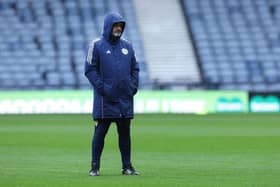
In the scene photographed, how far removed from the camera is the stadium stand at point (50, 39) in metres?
42.9

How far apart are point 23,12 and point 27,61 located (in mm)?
3572

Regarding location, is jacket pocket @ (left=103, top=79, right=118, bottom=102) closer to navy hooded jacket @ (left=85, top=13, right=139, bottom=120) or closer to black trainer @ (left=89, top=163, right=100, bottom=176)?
navy hooded jacket @ (left=85, top=13, right=139, bottom=120)

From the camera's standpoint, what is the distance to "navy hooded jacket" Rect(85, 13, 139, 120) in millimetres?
11719

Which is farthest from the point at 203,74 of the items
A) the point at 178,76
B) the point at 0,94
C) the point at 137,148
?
the point at 137,148

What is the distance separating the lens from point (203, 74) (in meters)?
44.5

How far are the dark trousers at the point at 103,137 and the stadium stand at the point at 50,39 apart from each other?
95.5 feet

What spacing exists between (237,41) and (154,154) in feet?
102

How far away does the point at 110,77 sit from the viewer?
1174cm

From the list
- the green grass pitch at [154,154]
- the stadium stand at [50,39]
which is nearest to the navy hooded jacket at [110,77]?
the green grass pitch at [154,154]

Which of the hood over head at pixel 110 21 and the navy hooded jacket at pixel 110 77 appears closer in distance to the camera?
the hood over head at pixel 110 21

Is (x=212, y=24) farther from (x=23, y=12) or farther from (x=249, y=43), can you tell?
(x=23, y=12)

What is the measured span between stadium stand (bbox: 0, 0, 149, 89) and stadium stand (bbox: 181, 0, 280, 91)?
314 centimetres

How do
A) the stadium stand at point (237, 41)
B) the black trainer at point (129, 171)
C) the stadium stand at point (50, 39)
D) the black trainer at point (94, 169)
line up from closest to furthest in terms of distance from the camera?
the black trainer at point (94, 169) → the black trainer at point (129, 171) → the stadium stand at point (50, 39) → the stadium stand at point (237, 41)

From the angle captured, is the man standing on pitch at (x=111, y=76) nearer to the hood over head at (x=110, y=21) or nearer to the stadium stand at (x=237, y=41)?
the hood over head at (x=110, y=21)
